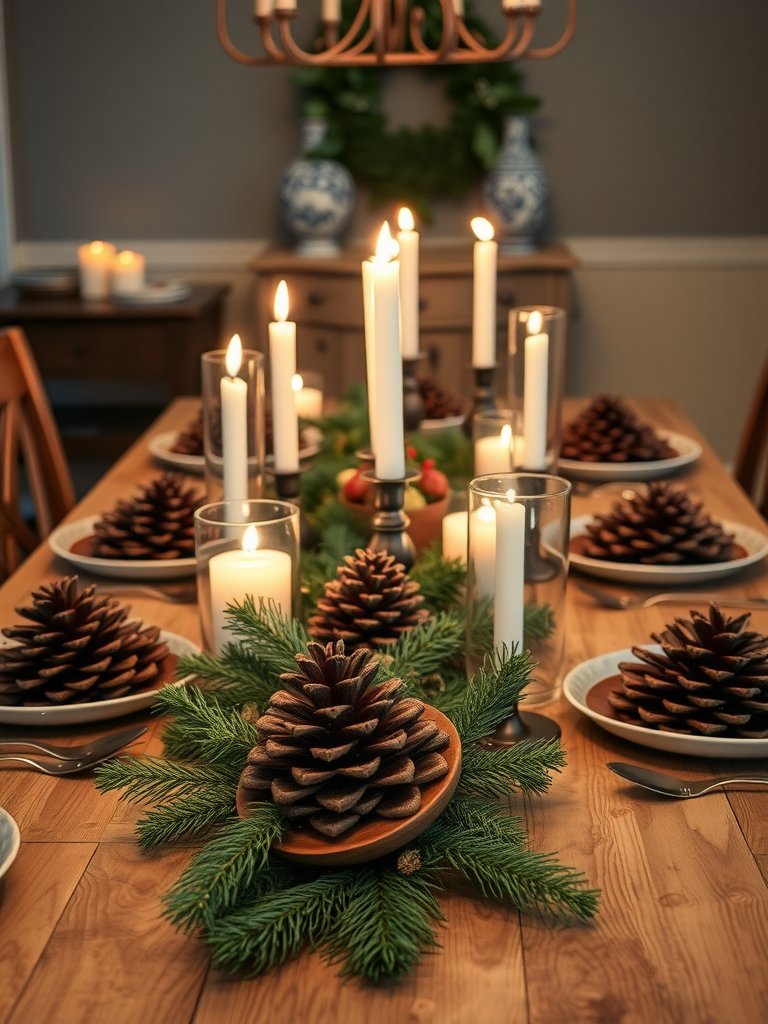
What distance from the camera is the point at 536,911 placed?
767 millimetres

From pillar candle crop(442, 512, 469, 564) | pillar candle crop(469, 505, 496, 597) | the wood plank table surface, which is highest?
pillar candle crop(469, 505, 496, 597)

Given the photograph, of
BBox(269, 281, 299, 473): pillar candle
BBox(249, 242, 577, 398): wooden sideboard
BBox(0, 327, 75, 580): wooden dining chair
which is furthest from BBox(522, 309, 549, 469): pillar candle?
BBox(249, 242, 577, 398): wooden sideboard

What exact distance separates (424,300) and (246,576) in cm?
264

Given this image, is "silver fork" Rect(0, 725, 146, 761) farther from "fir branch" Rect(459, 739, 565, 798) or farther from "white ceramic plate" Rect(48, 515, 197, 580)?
"white ceramic plate" Rect(48, 515, 197, 580)

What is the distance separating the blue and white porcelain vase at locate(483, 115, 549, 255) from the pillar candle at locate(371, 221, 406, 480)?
272 centimetres

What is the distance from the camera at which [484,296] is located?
164 cm

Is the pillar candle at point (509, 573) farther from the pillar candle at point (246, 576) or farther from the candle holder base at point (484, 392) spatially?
the candle holder base at point (484, 392)

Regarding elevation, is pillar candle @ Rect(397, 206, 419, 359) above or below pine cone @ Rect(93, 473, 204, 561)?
above

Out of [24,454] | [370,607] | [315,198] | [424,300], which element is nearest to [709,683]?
[370,607]

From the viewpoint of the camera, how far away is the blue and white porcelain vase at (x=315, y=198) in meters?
3.73

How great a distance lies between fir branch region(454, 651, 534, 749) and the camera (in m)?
0.88

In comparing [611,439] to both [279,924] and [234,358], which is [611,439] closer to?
[234,358]

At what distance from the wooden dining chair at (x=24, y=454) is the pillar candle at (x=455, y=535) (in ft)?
2.71

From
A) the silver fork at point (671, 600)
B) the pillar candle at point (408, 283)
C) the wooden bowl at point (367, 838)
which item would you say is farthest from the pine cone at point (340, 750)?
the pillar candle at point (408, 283)
